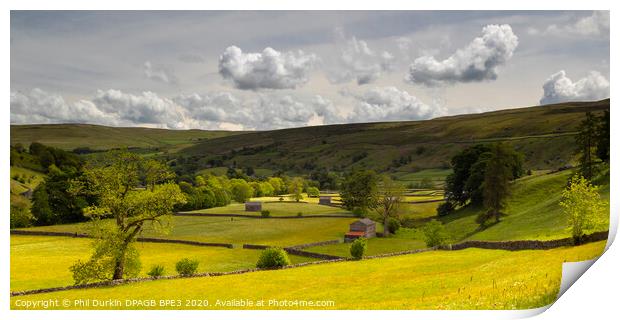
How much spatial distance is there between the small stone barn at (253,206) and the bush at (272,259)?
346 inches

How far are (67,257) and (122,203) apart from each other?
649cm

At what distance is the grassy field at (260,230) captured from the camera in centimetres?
3756

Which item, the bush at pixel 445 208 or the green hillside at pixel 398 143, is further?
the bush at pixel 445 208

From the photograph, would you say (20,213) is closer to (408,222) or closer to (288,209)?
(288,209)

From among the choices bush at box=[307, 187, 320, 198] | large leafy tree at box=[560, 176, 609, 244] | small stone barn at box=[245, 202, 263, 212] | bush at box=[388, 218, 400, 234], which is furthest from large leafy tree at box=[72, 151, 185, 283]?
large leafy tree at box=[560, 176, 609, 244]

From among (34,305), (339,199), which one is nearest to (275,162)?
A: (339,199)

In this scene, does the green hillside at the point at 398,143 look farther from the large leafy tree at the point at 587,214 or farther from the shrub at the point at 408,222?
the large leafy tree at the point at 587,214

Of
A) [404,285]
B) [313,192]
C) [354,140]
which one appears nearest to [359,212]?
[313,192]

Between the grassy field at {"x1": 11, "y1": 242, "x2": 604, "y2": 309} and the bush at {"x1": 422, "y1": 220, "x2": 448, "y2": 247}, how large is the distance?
224 inches

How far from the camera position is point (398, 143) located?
55031 millimetres

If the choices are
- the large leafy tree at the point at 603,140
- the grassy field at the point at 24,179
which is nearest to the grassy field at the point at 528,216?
the large leafy tree at the point at 603,140

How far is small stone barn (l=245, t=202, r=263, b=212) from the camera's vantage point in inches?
1572

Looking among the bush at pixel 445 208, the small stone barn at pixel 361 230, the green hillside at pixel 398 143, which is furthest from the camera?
the bush at pixel 445 208

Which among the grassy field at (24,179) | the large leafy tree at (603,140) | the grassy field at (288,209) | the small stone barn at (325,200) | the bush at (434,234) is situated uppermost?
the large leafy tree at (603,140)
